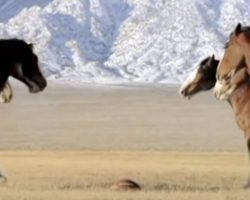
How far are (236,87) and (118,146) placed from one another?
46173mm

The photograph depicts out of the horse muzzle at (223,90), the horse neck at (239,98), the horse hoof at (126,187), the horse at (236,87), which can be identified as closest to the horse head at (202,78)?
the horse at (236,87)

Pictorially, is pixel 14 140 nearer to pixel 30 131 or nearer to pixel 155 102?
pixel 30 131

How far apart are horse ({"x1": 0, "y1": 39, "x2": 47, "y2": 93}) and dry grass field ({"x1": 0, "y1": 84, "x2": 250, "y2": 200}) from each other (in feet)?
6.21

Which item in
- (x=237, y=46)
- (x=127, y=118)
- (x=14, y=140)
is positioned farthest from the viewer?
(x=127, y=118)

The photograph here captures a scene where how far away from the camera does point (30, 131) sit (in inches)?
3241

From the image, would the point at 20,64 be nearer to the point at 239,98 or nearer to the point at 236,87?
the point at 239,98

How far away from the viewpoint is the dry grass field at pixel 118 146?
18.5 metres

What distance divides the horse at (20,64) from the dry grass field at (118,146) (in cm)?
189

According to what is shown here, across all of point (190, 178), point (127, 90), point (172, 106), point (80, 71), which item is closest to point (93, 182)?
point (190, 178)

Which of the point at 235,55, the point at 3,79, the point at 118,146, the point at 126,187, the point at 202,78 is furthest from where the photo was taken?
the point at 118,146

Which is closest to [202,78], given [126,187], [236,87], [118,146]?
[126,187]

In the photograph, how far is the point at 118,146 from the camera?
197ft

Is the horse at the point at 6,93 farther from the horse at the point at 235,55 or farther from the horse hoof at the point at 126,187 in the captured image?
the horse at the point at 235,55

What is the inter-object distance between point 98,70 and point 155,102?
67.1 m
